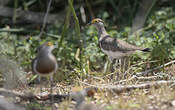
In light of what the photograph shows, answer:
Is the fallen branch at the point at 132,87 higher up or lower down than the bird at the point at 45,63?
lower down

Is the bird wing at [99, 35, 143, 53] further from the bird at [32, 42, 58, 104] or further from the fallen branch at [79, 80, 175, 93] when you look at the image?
the bird at [32, 42, 58, 104]

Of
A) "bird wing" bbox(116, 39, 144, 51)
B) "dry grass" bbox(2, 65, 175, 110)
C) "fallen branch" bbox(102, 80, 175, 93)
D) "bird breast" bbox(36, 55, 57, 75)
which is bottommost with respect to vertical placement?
"dry grass" bbox(2, 65, 175, 110)

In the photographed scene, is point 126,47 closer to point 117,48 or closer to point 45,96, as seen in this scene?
point 117,48

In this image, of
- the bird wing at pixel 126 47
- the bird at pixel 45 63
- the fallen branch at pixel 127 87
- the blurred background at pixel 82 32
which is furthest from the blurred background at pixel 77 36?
the bird at pixel 45 63

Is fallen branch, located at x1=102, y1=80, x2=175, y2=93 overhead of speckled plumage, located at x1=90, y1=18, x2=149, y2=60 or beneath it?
beneath

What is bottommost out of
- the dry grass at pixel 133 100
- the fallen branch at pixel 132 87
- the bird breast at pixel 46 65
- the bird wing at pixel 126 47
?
the dry grass at pixel 133 100

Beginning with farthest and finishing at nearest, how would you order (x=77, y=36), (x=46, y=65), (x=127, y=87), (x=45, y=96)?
(x=77, y=36)
(x=45, y=96)
(x=127, y=87)
(x=46, y=65)

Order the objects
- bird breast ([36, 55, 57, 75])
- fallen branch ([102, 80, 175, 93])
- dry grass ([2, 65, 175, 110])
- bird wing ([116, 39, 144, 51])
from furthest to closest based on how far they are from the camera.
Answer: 1. bird wing ([116, 39, 144, 51])
2. fallen branch ([102, 80, 175, 93])
3. bird breast ([36, 55, 57, 75])
4. dry grass ([2, 65, 175, 110])

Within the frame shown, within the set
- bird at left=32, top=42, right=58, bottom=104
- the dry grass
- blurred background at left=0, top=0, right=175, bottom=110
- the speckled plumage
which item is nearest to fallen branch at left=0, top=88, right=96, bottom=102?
the dry grass

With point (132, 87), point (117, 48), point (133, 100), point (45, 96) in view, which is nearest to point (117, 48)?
point (117, 48)

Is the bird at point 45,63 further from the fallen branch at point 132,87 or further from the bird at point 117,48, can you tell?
the bird at point 117,48

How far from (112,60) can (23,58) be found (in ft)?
7.40

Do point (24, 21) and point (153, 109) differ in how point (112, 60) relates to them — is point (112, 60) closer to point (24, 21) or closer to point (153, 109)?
point (153, 109)

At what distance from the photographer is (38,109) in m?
4.01
